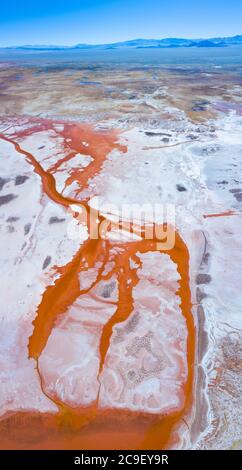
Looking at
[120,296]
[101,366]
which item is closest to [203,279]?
[120,296]

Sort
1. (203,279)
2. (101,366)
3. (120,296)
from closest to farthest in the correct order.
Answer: (101,366) → (120,296) → (203,279)

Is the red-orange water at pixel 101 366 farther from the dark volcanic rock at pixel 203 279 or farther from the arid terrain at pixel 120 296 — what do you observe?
the dark volcanic rock at pixel 203 279

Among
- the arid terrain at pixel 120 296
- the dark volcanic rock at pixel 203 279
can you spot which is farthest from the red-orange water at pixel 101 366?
the dark volcanic rock at pixel 203 279

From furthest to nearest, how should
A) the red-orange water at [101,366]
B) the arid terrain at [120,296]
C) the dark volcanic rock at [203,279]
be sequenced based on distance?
1. the dark volcanic rock at [203,279]
2. the arid terrain at [120,296]
3. the red-orange water at [101,366]

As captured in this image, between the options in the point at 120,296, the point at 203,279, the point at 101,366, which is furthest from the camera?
the point at 203,279

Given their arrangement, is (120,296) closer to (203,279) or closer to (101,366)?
(101,366)

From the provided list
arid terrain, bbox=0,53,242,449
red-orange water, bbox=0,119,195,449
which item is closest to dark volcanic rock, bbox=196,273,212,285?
arid terrain, bbox=0,53,242,449

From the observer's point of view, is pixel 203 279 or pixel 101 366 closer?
pixel 101 366
